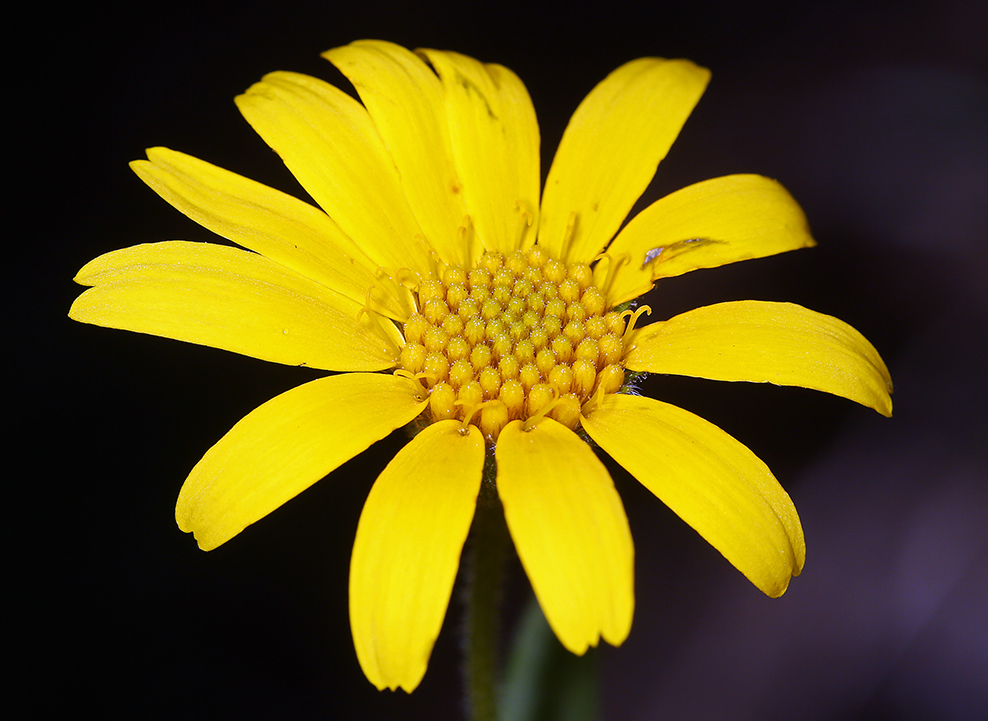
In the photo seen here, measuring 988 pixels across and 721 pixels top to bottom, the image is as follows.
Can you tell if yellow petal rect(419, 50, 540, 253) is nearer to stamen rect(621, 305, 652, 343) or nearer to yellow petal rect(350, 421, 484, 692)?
stamen rect(621, 305, 652, 343)

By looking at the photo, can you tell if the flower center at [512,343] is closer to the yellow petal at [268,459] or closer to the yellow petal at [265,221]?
the yellow petal at [265,221]

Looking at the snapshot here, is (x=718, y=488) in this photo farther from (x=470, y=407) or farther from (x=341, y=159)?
(x=341, y=159)

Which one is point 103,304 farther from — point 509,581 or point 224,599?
point 509,581

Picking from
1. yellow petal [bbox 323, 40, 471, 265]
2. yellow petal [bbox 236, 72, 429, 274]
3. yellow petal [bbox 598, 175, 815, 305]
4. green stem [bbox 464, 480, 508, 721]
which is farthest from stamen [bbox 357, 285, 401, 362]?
yellow petal [bbox 598, 175, 815, 305]

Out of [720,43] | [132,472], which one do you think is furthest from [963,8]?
[132,472]

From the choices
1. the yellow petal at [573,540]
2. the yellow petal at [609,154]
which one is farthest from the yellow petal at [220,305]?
the yellow petal at [609,154]

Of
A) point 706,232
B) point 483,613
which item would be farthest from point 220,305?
point 706,232
